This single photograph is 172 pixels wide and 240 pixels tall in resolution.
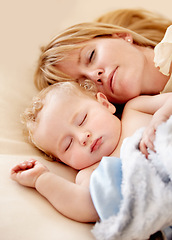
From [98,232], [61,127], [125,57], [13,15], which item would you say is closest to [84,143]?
[61,127]

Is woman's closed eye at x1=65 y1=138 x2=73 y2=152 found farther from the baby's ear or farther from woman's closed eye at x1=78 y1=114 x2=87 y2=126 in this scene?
the baby's ear

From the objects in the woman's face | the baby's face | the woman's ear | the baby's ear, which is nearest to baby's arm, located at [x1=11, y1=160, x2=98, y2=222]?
the baby's face

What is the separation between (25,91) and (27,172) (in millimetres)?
661

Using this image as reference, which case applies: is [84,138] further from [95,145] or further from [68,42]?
[68,42]

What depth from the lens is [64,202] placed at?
0.95 metres

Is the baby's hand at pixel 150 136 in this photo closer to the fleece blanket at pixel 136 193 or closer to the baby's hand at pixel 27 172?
the fleece blanket at pixel 136 193

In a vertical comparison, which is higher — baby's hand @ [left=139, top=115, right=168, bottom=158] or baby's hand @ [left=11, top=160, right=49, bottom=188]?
baby's hand @ [left=139, top=115, right=168, bottom=158]

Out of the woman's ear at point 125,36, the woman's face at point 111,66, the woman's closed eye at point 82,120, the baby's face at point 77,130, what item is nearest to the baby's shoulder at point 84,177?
the baby's face at point 77,130

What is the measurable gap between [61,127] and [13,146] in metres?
0.23

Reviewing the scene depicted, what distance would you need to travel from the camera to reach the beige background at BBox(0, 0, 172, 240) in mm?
880

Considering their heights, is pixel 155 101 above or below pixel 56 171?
above

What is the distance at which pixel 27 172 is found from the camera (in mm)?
1029

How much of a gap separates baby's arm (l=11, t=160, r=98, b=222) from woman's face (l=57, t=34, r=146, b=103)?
0.50 meters

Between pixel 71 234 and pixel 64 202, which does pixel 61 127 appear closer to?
pixel 64 202
